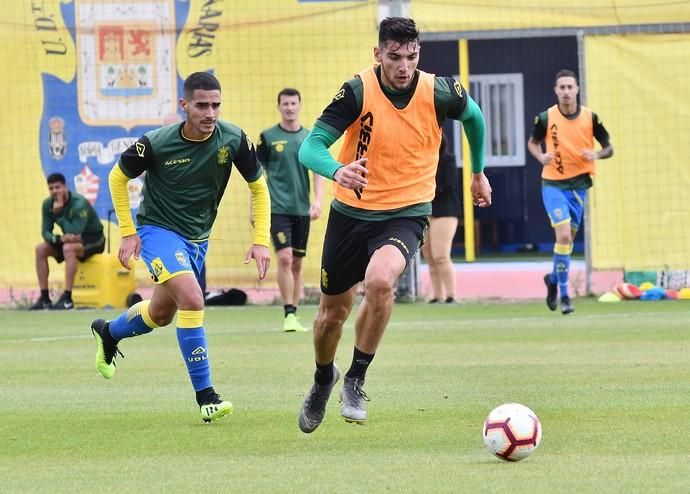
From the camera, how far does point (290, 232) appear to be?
15906 mm

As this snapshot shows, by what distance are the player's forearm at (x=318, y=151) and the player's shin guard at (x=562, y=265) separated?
8.62 metres

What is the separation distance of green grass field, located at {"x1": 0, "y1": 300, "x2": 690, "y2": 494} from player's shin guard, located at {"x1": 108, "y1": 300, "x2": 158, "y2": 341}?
0.42 metres

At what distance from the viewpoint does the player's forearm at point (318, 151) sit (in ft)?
25.7

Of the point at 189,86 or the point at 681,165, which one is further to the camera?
the point at 681,165

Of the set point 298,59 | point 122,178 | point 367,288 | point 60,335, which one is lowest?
point 60,335

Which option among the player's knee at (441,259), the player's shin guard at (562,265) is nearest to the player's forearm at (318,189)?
the player's knee at (441,259)

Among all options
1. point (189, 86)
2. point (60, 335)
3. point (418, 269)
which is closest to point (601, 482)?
point (189, 86)

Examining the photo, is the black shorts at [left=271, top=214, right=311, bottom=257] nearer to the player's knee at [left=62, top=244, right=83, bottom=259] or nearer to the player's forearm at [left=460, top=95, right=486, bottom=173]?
the player's knee at [left=62, top=244, right=83, bottom=259]

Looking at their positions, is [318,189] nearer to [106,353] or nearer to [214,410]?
[106,353]

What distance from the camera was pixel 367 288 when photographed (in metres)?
7.77

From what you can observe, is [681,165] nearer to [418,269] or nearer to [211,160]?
[418,269]

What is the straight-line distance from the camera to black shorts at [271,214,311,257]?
15.8m

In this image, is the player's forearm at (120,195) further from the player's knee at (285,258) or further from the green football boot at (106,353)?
the player's knee at (285,258)

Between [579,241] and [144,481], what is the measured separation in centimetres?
2174
